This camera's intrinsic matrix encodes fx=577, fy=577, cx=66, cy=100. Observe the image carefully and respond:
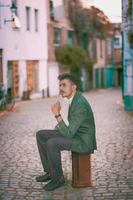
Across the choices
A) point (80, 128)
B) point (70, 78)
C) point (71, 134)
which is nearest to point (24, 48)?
point (70, 78)

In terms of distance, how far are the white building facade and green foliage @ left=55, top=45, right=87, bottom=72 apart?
2876mm

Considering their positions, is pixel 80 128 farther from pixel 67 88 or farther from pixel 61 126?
pixel 67 88

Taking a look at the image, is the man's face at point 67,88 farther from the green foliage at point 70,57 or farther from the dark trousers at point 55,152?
the green foliage at point 70,57

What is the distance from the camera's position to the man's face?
7578 millimetres

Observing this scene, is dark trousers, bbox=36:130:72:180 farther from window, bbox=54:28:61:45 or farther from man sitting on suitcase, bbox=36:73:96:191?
window, bbox=54:28:61:45

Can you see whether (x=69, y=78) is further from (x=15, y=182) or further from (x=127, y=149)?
(x=127, y=149)

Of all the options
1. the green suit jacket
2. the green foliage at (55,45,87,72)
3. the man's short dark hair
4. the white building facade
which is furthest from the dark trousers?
the green foliage at (55,45,87,72)

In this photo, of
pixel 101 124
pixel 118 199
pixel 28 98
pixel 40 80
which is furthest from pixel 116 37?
pixel 118 199

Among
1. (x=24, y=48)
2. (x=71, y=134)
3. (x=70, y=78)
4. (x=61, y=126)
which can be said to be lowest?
(x=71, y=134)

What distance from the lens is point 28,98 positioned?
107 ft

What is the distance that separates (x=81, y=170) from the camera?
7.59 metres

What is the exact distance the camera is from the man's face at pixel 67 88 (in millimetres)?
7578

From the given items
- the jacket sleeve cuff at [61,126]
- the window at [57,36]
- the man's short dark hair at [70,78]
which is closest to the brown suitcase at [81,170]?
the jacket sleeve cuff at [61,126]

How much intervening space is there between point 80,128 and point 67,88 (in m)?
0.55
